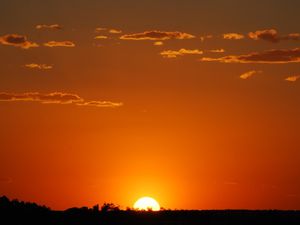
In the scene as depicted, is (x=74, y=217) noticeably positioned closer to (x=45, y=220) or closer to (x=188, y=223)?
(x=45, y=220)

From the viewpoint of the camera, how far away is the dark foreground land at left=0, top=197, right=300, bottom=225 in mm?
96688

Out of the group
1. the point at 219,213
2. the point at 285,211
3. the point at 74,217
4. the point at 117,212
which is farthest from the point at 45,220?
the point at 285,211

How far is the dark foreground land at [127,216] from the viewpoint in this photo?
9669 cm

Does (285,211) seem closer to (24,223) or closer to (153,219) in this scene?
(153,219)

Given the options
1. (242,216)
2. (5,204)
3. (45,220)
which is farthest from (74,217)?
(242,216)

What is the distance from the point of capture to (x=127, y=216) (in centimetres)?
10131

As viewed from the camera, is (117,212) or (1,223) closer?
(1,223)

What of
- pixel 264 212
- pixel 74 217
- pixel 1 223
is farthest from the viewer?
pixel 264 212

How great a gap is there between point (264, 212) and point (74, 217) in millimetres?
20746

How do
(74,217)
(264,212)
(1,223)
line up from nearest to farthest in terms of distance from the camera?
(1,223) < (74,217) < (264,212)

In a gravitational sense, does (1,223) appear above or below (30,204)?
below

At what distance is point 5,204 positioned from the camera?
10494cm

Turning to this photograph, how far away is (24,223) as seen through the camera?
94.1 m

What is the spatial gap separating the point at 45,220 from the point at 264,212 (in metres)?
23.9
